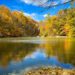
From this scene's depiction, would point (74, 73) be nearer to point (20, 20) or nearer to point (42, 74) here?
point (42, 74)

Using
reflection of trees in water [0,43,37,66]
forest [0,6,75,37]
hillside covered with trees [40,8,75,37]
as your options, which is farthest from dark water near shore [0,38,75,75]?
forest [0,6,75,37]

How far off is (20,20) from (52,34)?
17.7ft

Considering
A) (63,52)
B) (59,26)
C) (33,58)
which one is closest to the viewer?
(33,58)

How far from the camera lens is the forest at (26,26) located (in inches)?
1237

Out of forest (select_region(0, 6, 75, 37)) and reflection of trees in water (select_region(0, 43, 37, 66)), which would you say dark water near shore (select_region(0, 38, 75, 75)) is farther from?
forest (select_region(0, 6, 75, 37))

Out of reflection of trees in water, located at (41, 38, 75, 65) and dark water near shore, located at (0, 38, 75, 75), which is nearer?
dark water near shore, located at (0, 38, 75, 75)

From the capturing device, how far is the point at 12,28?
Result: 3572 cm

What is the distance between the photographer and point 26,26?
37.3m

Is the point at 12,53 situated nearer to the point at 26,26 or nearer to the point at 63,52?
the point at 63,52

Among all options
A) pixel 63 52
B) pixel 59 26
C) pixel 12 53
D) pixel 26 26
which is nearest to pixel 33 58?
pixel 12 53

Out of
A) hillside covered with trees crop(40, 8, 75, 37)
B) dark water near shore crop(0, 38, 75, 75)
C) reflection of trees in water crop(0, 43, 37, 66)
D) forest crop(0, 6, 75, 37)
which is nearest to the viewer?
dark water near shore crop(0, 38, 75, 75)

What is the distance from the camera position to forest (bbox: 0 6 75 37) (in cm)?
3143

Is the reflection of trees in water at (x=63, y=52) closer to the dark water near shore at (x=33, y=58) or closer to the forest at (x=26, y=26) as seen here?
the dark water near shore at (x=33, y=58)

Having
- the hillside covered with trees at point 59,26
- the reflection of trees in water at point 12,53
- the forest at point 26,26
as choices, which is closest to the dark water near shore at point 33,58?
the reflection of trees in water at point 12,53
